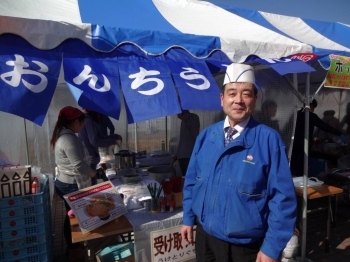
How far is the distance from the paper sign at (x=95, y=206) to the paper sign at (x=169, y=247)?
35 centimetres


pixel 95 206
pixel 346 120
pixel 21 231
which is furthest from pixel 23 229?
pixel 346 120

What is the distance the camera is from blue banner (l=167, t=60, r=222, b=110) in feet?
7.65

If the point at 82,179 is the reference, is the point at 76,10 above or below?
above

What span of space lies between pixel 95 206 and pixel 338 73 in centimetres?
Answer: 268

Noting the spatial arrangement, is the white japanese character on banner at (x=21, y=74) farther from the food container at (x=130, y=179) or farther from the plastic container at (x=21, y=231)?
the food container at (x=130, y=179)

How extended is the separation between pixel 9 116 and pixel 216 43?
338 centimetres

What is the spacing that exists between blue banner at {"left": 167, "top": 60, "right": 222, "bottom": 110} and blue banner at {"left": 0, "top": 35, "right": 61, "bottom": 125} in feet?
3.36

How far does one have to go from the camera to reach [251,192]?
4.48 feet

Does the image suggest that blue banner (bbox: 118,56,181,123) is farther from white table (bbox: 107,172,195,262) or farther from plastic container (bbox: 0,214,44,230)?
plastic container (bbox: 0,214,44,230)

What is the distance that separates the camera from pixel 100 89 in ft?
6.98

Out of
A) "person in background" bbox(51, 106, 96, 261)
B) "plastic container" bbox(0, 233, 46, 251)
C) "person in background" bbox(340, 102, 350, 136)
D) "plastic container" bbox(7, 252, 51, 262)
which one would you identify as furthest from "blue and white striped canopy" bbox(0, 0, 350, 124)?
"person in background" bbox(340, 102, 350, 136)

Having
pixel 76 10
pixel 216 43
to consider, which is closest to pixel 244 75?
pixel 216 43

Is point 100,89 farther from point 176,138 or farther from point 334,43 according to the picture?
point 334,43

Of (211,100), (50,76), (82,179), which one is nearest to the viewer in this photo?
(50,76)
